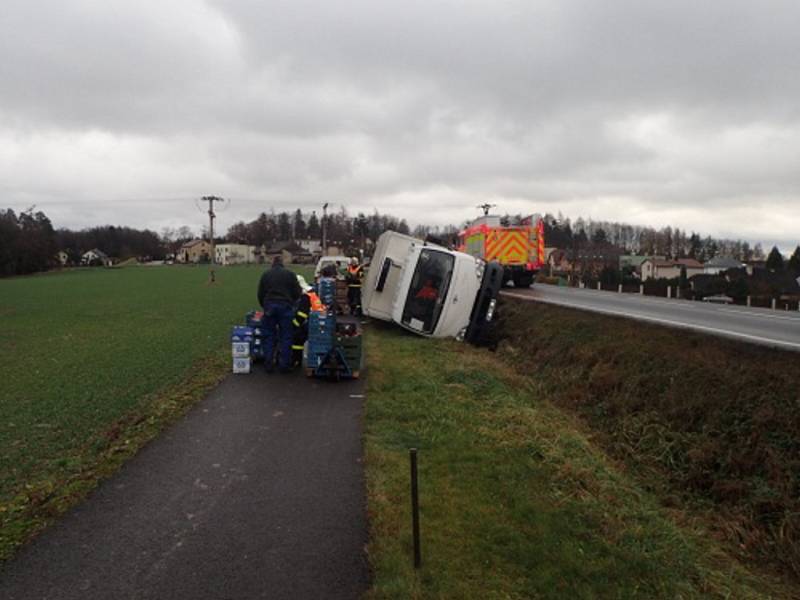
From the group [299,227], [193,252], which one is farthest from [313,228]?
[193,252]

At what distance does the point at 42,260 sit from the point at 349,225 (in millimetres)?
58164

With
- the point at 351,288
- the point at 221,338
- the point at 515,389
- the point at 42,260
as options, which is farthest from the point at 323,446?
the point at 42,260

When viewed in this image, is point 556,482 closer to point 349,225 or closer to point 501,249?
point 501,249

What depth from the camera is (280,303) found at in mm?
9891

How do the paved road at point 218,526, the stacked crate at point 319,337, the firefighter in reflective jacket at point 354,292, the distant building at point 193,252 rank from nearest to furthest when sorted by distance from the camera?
the paved road at point 218,526 → the stacked crate at point 319,337 → the firefighter in reflective jacket at point 354,292 → the distant building at point 193,252

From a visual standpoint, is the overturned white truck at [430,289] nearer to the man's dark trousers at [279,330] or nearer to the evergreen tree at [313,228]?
the man's dark trousers at [279,330]

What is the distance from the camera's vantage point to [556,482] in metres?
5.53

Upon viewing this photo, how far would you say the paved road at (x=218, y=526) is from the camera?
370 centimetres

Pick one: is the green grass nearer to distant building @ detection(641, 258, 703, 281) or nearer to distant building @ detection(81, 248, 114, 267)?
distant building @ detection(641, 258, 703, 281)

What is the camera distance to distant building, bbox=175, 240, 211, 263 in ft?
497

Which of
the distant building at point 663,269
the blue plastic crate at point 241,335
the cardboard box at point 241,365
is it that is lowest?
the cardboard box at point 241,365

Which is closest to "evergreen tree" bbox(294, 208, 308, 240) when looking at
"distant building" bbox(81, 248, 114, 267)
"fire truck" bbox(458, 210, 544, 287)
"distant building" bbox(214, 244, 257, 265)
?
"distant building" bbox(214, 244, 257, 265)

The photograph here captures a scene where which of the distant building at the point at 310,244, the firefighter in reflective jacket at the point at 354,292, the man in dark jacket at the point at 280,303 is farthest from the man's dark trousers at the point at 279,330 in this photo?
the distant building at the point at 310,244

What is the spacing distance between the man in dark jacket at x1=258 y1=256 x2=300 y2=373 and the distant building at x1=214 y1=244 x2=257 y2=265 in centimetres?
13712
